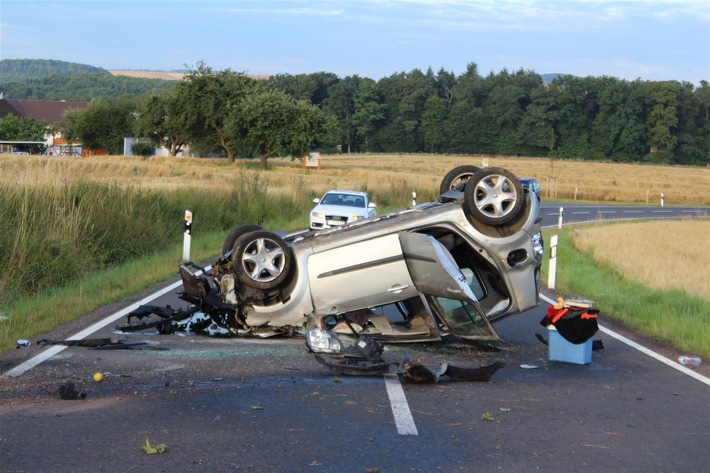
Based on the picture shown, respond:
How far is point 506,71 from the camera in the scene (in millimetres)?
141500

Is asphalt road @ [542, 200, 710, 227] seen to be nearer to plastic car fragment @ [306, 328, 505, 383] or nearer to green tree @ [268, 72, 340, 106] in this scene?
plastic car fragment @ [306, 328, 505, 383]

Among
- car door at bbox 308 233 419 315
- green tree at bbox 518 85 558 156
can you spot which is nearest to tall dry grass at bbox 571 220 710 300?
car door at bbox 308 233 419 315

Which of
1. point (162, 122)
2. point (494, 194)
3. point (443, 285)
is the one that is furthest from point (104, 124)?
point (443, 285)

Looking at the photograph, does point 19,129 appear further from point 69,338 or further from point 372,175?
point 69,338

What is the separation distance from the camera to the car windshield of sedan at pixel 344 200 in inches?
1043

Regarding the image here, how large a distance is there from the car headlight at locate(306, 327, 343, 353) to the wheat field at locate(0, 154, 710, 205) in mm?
10330

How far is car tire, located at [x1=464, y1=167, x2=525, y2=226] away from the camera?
924 centimetres

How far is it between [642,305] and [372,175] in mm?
47390

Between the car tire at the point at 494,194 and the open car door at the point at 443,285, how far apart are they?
651 millimetres

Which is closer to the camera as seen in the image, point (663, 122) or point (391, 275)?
point (391, 275)

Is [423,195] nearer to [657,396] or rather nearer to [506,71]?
[657,396]

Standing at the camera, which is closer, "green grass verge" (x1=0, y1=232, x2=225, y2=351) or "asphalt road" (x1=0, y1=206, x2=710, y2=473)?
"asphalt road" (x1=0, y1=206, x2=710, y2=473)

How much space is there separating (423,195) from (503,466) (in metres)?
41.2

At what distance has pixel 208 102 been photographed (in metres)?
76.9
